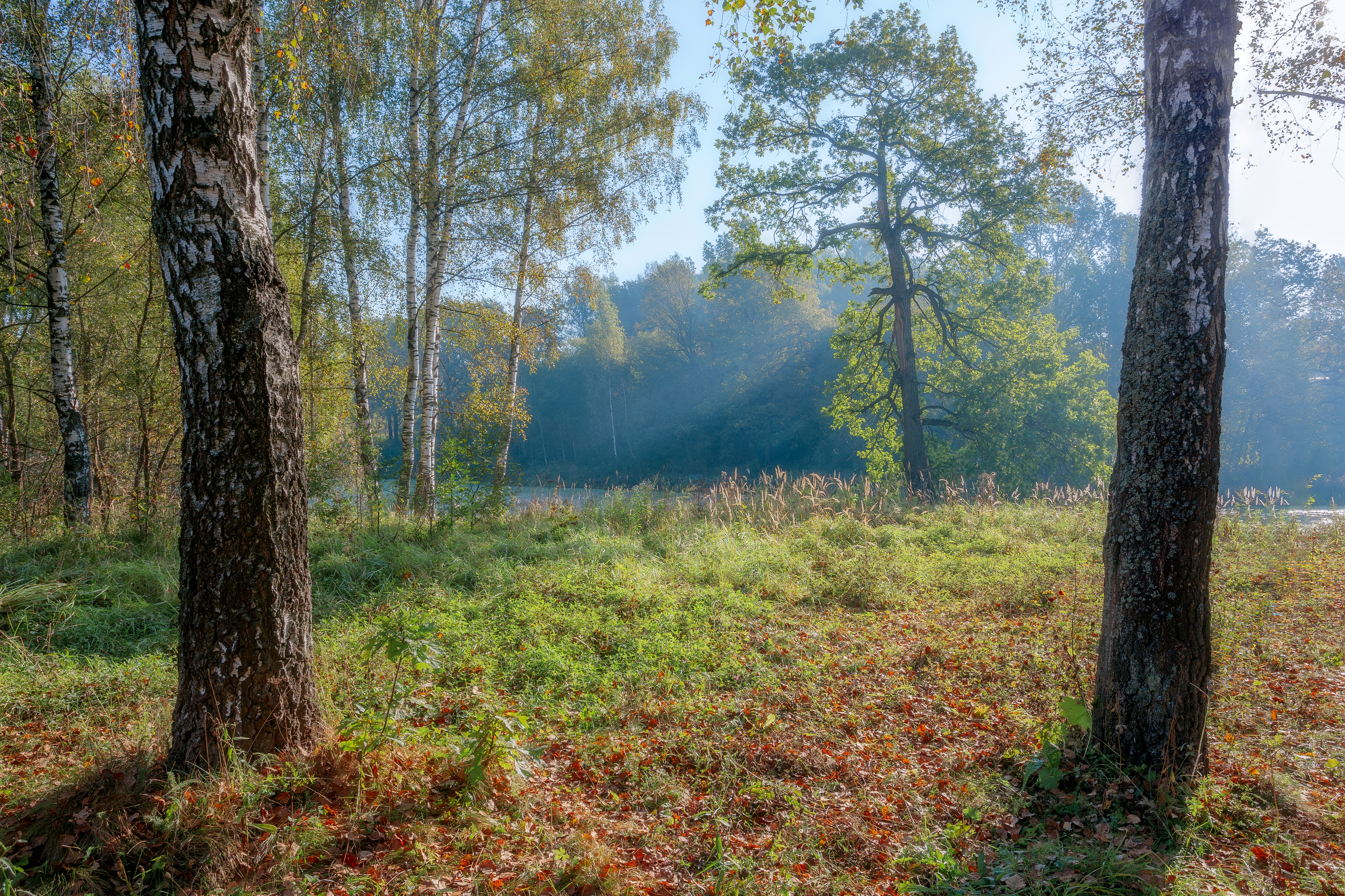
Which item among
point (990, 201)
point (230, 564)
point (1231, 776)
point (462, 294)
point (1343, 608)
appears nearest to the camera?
point (230, 564)

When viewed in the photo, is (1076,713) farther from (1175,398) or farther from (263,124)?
(263,124)

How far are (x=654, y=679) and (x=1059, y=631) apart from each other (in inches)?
122

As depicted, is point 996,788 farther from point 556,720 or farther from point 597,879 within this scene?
point 556,720

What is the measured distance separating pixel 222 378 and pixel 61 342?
599 cm

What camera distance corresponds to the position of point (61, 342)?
20.8 feet

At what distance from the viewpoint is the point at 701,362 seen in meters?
38.1

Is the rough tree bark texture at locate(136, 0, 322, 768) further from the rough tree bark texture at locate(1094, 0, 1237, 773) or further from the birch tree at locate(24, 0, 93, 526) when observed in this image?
the birch tree at locate(24, 0, 93, 526)

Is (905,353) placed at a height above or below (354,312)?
below

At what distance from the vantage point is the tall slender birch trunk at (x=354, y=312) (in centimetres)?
838

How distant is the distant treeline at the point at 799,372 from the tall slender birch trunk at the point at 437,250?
1686cm

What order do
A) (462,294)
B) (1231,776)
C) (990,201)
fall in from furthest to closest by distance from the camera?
(990,201) < (462,294) < (1231,776)

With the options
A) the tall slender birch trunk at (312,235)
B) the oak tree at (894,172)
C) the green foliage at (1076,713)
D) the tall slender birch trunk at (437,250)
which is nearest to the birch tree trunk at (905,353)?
the oak tree at (894,172)

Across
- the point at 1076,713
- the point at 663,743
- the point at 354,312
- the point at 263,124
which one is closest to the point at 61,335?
the point at 263,124

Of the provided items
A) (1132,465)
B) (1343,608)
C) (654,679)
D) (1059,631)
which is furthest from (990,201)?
(654,679)
